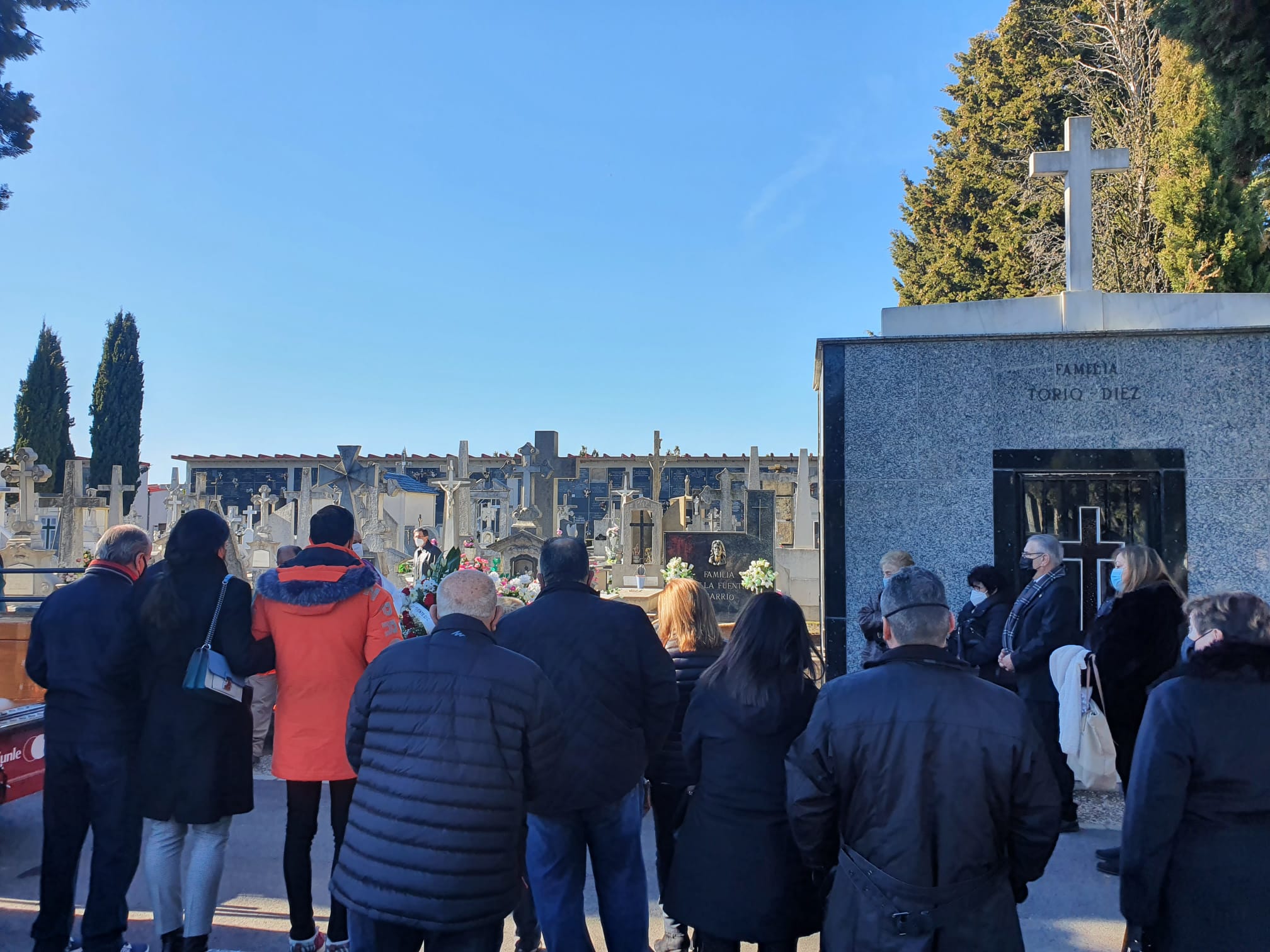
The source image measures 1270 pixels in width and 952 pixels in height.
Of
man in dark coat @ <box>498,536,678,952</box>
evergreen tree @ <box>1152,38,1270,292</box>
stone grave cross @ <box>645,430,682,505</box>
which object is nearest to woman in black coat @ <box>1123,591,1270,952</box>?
man in dark coat @ <box>498,536,678,952</box>

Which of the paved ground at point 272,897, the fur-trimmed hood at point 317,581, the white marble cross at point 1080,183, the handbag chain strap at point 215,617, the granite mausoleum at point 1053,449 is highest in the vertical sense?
the white marble cross at point 1080,183

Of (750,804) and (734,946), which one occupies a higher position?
(750,804)

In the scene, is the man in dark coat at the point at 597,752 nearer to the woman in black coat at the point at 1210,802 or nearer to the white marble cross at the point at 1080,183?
the woman in black coat at the point at 1210,802

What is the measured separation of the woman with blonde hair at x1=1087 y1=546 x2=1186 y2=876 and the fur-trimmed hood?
3.74m

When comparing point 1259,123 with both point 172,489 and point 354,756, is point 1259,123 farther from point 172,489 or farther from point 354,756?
point 172,489

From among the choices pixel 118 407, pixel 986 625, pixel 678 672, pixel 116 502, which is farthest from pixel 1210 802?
pixel 118 407

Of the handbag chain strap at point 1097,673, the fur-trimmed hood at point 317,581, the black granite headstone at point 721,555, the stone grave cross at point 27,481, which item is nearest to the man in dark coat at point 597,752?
the fur-trimmed hood at point 317,581

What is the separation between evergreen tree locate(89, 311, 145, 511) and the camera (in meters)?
41.8

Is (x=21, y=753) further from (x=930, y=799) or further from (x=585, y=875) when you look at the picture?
(x=930, y=799)

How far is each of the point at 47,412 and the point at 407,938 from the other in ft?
154

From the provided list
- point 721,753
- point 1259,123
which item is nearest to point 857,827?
point 721,753

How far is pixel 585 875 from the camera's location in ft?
11.2

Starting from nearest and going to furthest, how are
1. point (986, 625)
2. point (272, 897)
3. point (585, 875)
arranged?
point (585, 875)
point (272, 897)
point (986, 625)

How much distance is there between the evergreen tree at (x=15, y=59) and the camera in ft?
33.3
